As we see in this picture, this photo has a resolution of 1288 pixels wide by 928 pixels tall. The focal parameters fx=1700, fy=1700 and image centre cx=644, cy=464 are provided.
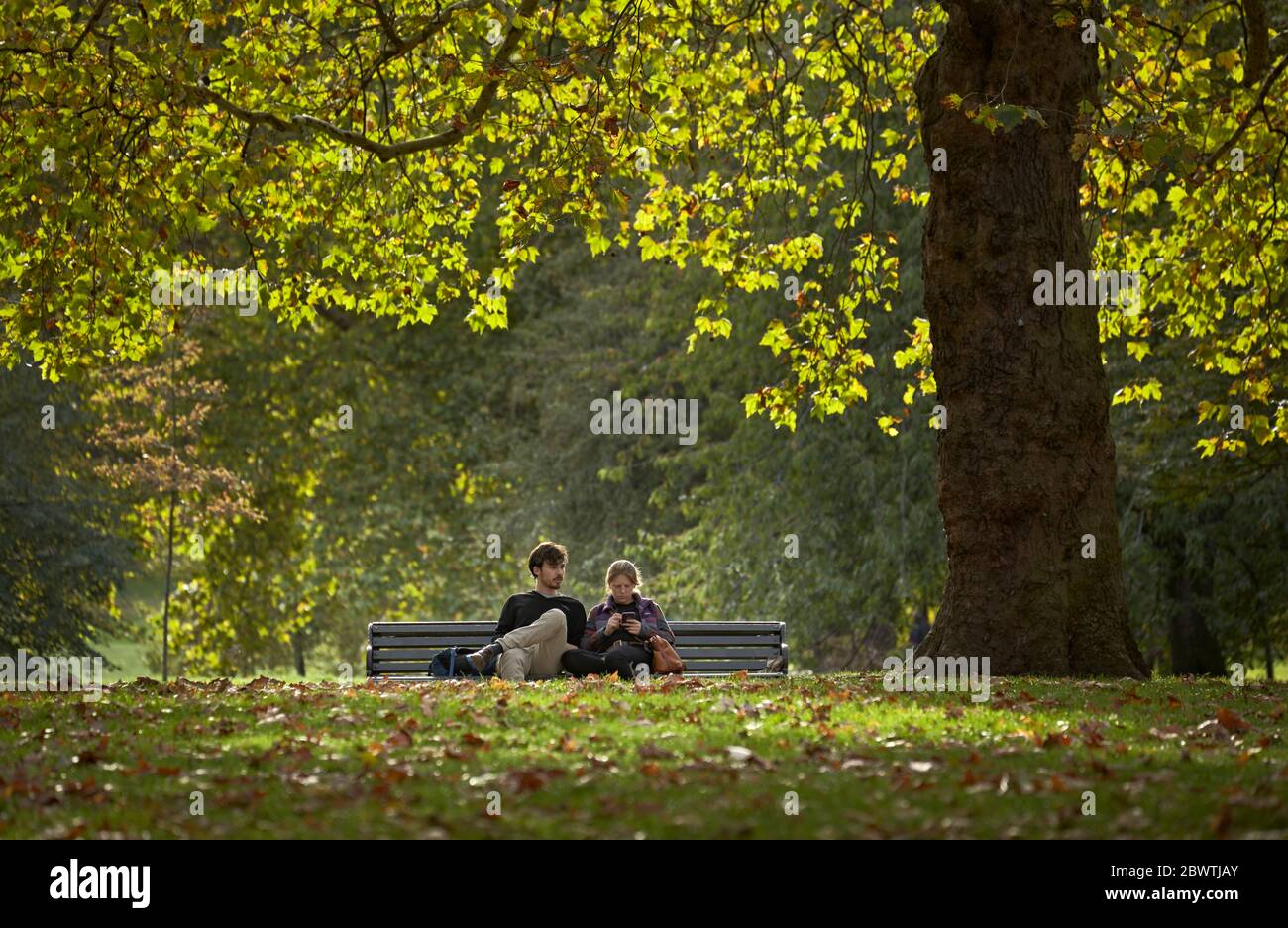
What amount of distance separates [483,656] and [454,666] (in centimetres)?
37

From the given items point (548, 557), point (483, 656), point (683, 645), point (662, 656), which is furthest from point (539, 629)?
point (683, 645)

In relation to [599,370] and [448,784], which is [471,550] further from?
[448,784]

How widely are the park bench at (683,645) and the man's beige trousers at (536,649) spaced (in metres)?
1.52

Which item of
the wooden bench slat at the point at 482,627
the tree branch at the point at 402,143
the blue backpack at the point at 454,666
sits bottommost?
the blue backpack at the point at 454,666

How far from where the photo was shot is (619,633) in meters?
14.3

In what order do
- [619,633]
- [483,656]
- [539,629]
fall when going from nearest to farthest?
[539,629] → [483,656] → [619,633]

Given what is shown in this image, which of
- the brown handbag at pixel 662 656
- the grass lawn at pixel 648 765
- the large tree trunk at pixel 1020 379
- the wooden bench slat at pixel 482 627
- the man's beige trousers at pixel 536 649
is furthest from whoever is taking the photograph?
the wooden bench slat at pixel 482 627

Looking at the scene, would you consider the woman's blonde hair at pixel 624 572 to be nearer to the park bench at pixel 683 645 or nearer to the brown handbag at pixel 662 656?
the brown handbag at pixel 662 656

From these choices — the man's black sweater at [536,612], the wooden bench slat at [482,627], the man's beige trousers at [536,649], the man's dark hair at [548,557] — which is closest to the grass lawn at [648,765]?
the man's beige trousers at [536,649]

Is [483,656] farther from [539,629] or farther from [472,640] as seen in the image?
[472,640]

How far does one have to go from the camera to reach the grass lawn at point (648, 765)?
6.57 m

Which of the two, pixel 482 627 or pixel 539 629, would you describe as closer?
pixel 539 629
